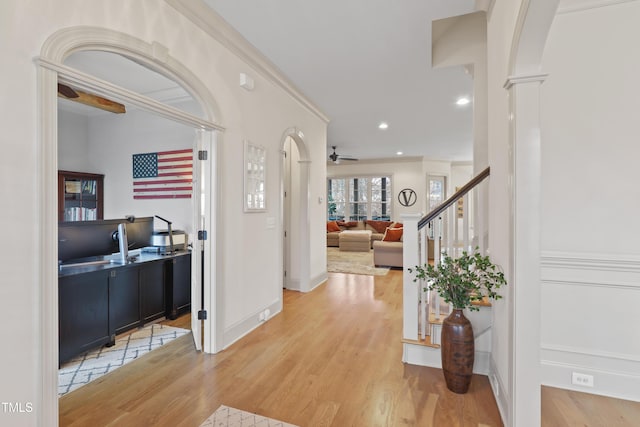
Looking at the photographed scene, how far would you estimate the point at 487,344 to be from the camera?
2.42 metres

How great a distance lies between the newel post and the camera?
255cm

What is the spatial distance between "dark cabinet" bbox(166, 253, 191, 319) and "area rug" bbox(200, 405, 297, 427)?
205 cm

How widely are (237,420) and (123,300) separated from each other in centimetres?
195

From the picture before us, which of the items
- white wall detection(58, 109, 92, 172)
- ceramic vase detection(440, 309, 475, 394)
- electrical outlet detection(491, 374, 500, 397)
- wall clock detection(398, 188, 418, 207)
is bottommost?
electrical outlet detection(491, 374, 500, 397)

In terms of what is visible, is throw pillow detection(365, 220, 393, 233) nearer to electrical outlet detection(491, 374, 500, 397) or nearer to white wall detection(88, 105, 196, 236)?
white wall detection(88, 105, 196, 236)

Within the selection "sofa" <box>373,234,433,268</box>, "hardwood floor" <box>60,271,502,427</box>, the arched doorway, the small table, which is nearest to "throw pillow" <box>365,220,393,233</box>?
the small table

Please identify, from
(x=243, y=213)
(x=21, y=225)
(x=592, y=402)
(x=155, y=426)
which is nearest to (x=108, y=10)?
(x=21, y=225)

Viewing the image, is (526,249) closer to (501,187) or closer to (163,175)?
(501,187)

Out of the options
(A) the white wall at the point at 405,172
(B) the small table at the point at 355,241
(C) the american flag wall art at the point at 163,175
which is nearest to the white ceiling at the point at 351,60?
(C) the american flag wall art at the point at 163,175

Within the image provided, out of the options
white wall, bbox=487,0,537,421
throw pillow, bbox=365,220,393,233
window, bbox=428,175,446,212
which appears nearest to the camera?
white wall, bbox=487,0,537,421

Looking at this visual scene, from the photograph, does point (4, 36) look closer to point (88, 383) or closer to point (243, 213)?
point (243, 213)

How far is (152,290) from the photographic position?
11.3 ft

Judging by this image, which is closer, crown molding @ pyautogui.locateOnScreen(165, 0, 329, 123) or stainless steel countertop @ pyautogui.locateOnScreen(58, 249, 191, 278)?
crown molding @ pyautogui.locateOnScreen(165, 0, 329, 123)

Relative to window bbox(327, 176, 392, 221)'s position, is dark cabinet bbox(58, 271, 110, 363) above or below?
below
